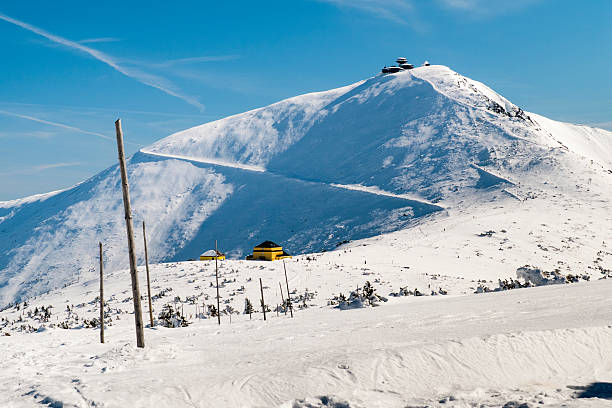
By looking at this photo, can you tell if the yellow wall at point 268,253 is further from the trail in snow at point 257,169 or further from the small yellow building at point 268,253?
the trail in snow at point 257,169

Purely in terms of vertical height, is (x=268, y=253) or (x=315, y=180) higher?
(x=315, y=180)

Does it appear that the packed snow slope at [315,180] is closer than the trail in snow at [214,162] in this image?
Yes

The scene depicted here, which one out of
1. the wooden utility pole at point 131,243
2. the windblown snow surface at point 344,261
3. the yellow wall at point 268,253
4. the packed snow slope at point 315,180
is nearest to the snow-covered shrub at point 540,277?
the windblown snow surface at point 344,261

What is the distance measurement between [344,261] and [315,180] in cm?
4371

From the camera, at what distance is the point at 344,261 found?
3500 centimetres

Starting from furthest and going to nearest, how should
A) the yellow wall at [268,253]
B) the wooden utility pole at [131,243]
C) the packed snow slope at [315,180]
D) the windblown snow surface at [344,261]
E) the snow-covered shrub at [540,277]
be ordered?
the packed snow slope at [315,180] < the yellow wall at [268,253] < the snow-covered shrub at [540,277] < the wooden utility pole at [131,243] < the windblown snow surface at [344,261]

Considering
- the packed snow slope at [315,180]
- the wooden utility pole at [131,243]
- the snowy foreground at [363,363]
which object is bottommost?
the snowy foreground at [363,363]

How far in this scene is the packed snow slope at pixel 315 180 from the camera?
59031 mm

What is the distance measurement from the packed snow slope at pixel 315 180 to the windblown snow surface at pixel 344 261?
0.41 metres

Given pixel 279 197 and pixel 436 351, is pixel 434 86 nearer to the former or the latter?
A: pixel 279 197

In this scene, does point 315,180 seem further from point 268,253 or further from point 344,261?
point 344,261

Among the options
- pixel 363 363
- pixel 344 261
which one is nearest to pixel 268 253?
pixel 344 261

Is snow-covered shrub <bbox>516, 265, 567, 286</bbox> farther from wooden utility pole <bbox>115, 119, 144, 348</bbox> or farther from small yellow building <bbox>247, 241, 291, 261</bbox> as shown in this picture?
small yellow building <bbox>247, 241, 291, 261</bbox>

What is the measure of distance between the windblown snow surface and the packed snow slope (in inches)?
16.3
